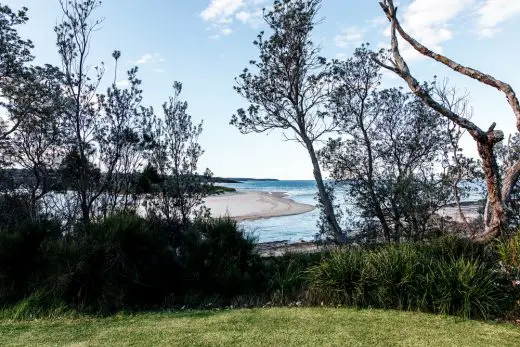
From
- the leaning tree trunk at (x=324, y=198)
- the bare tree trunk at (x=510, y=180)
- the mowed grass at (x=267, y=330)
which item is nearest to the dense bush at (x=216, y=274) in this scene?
the mowed grass at (x=267, y=330)

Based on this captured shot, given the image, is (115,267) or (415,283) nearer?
(415,283)

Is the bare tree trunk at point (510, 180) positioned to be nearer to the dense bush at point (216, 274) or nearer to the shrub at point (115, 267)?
the dense bush at point (216, 274)

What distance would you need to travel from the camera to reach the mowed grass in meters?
4.65

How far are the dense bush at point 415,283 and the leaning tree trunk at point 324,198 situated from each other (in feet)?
18.6

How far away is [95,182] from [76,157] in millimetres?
842

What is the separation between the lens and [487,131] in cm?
689

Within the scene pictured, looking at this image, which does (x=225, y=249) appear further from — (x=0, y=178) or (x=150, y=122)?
(x=0, y=178)

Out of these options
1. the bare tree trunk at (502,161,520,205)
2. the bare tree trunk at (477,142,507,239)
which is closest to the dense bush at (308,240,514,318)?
the bare tree trunk at (477,142,507,239)

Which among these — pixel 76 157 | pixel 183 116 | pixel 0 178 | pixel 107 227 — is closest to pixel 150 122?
pixel 183 116

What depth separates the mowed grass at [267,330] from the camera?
183 inches

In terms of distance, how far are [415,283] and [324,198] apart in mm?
6738

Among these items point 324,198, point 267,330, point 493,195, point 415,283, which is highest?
point 493,195

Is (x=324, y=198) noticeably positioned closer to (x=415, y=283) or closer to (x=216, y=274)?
(x=216, y=274)

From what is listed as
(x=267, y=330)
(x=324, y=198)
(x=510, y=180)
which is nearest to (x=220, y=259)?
(x=267, y=330)
